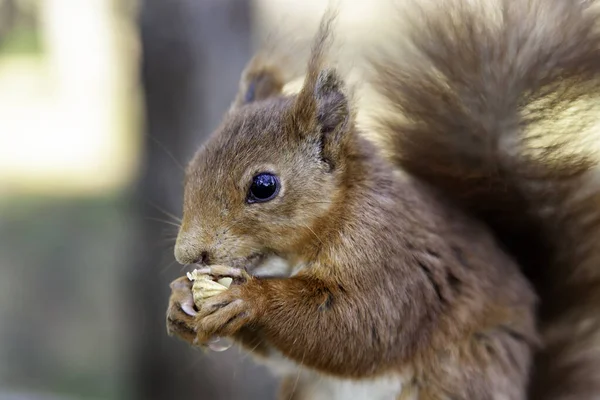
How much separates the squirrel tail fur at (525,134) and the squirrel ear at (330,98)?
0.54 ft

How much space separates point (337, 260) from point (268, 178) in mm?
190

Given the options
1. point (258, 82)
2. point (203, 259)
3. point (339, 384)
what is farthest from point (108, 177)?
point (203, 259)

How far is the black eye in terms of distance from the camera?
1.25 meters

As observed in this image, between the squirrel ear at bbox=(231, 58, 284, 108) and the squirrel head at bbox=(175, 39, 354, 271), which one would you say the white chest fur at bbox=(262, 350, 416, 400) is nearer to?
the squirrel head at bbox=(175, 39, 354, 271)

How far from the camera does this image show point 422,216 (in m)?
1.43

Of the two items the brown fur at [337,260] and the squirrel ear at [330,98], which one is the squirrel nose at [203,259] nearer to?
the brown fur at [337,260]

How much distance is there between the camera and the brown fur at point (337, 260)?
1.24 meters

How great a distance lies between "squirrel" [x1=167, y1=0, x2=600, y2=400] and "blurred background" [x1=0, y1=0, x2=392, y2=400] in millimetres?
189

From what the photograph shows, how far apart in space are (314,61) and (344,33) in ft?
0.48

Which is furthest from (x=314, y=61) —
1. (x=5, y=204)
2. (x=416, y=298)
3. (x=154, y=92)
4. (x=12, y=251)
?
(x=5, y=204)

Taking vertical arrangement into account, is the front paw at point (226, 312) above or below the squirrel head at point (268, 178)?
below

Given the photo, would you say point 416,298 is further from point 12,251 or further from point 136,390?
point 12,251

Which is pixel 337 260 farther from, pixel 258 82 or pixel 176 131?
pixel 176 131

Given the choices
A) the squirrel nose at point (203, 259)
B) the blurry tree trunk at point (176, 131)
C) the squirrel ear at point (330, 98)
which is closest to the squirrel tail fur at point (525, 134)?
the squirrel ear at point (330, 98)
